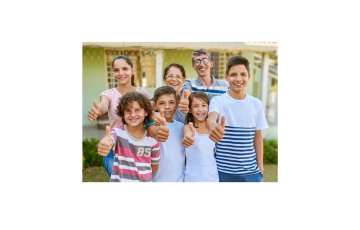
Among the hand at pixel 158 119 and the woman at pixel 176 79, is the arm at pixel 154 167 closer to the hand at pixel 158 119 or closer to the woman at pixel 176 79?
the hand at pixel 158 119

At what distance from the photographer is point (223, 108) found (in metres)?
2.62

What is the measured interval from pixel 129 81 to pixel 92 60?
7.75 ft

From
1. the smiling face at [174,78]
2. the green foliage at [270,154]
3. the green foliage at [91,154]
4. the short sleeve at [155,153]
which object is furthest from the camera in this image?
the green foliage at [270,154]

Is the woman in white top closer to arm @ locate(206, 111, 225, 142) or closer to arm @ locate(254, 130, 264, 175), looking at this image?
arm @ locate(206, 111, 225, 142)

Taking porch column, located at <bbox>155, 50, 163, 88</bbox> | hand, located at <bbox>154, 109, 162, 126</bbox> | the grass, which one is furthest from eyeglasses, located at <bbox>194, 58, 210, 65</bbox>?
the grass

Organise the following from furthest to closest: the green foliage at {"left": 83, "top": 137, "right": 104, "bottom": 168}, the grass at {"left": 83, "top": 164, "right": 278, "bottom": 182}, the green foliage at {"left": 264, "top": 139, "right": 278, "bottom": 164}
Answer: the green foliage at {"left": 264, "top": 139, "right": 278, "bottom": 164} < the green foliage at {"left": 83, "top": 137, "right": 104, "bottom": 168} < the grass at {"left": 83, "top": 164, "right": 278, "bottom": 182}

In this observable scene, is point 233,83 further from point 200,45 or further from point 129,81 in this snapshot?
point 200,45

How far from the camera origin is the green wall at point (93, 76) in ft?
15.0

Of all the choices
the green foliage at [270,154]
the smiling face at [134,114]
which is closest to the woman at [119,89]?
the smiling face at [134,114]

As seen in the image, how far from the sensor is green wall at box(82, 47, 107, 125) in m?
4.59

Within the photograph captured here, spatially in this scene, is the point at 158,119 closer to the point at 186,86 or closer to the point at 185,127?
the point at 185,127

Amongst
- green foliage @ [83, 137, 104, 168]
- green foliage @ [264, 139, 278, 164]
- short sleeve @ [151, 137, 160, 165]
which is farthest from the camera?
green foliage @ [264, 139, 278, 164]

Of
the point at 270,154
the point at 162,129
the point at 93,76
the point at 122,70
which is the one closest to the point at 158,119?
the point at 162,129

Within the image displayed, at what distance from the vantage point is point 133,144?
237cm
